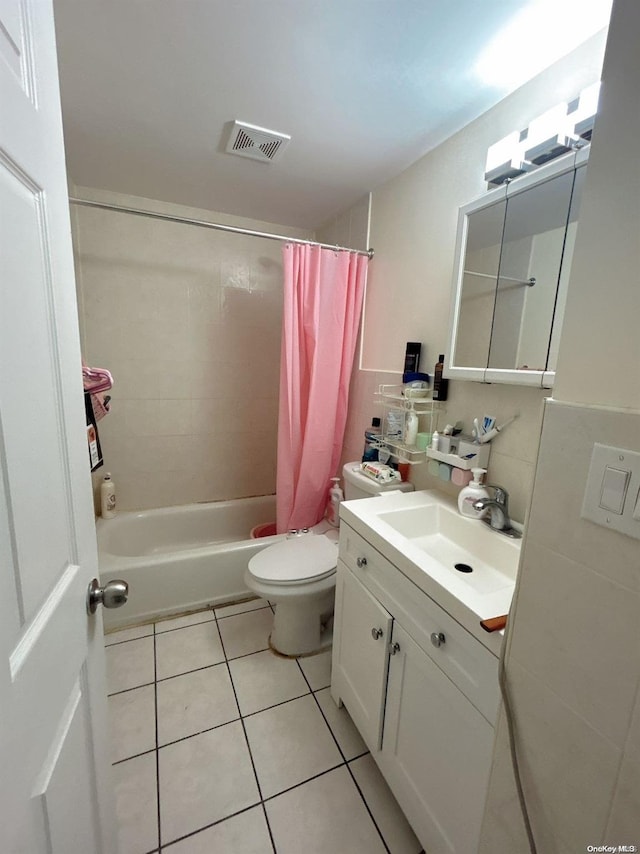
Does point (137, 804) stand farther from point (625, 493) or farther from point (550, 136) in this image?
point (550, 136)

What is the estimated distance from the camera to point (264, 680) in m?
1.50

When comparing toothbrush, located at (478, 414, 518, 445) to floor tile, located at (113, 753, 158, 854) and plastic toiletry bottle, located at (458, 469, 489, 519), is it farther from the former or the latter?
floor tile, located at (113, 753, 158, 854)

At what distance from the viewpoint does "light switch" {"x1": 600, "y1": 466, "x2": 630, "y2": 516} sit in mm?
467

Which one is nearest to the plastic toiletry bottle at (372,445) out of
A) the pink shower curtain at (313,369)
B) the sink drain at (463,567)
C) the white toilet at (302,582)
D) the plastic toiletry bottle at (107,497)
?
the white toilet at (302,582)

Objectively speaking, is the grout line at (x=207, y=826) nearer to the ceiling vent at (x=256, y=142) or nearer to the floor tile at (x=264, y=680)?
the floor tile at (x=264, y=680)

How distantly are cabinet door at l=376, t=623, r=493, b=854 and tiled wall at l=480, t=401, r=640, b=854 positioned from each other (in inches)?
4.7

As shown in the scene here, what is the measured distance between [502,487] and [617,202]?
917 millimetres

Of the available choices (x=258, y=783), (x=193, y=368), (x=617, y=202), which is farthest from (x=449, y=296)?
(x=258, y=783)

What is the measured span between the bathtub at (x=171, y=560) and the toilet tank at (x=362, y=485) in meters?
0.62

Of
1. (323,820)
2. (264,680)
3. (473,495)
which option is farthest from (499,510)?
(264,680)

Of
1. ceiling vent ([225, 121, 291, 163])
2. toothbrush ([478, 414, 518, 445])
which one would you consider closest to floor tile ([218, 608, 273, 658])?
toothbrush ([478, 414, 518, 445])

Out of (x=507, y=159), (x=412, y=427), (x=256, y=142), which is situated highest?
(x=256, y=142)

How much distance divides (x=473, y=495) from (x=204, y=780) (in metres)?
1.29

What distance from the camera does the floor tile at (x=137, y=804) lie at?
0.99m
